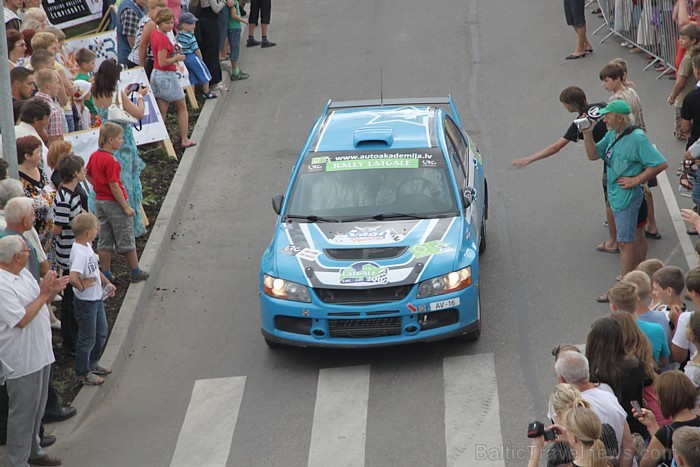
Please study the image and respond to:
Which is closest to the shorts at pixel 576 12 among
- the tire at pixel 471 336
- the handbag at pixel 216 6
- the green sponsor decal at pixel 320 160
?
the handbag at pixel 216 6

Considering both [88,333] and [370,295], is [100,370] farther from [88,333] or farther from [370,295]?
[370,295]

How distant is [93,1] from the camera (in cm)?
Result: 1928

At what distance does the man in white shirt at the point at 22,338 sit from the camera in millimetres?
8586

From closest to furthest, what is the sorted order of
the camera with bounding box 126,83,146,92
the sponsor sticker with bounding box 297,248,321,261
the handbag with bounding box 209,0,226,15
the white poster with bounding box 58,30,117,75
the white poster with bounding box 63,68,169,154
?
the sponsor sticker with bounding box 297,248,321,261 → the camera with bounding box 126,83,146,92 → the white poster with bounding box 63,68,169,154 → the white poster with bounding box 58,30,117,75 → the handbag with bounding box 209,0,226,15

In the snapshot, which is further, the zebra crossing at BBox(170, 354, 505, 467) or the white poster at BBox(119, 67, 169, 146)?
the white poster at BBox(119, 67, 169, 146)

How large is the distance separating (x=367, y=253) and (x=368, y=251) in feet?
0.10

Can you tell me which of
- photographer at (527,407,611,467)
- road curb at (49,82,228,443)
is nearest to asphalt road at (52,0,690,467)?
→ road curb at (49,82,228,443)

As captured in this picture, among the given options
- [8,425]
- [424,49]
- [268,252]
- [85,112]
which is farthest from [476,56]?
[8,425]

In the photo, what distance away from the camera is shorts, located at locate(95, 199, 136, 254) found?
11.9 metres

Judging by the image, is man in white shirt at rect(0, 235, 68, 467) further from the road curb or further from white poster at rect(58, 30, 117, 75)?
white poster at rect(58, 30, 117, 75)

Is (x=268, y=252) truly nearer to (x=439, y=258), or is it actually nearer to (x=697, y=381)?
(x=439, y=258)

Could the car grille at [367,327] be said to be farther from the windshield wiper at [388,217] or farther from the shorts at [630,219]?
the shorts at [630,219]

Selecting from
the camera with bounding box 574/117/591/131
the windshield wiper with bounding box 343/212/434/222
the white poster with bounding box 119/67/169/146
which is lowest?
the white poster with bounding box 119/67/169/146

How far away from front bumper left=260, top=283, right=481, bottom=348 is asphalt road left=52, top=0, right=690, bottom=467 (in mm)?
363
